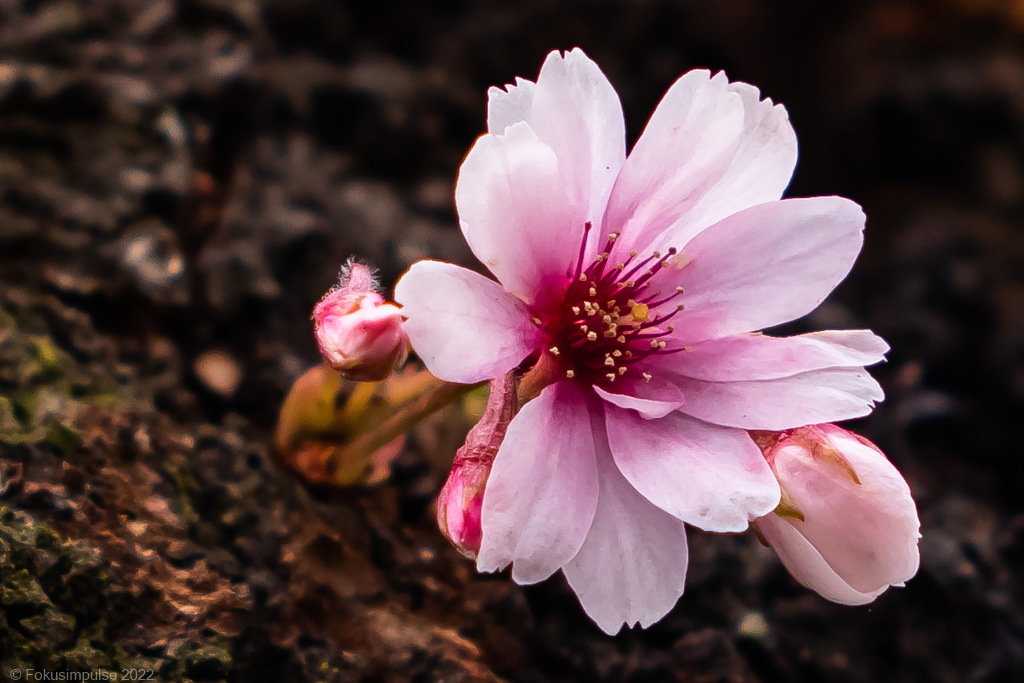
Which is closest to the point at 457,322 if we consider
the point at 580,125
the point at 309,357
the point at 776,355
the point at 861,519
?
the point at 580,125

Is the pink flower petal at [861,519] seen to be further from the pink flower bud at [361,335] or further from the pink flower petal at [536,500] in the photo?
the pink flower bud at [361,335]

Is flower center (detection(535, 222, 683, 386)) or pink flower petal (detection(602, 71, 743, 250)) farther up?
pink flower petal (detection(602, 71, 743, 250))

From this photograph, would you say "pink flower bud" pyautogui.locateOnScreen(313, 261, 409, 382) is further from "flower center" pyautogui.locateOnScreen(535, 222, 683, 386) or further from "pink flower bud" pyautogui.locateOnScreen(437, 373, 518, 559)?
"flower center" pyautogui.locateOnScreen(535, 222, 683, 386)

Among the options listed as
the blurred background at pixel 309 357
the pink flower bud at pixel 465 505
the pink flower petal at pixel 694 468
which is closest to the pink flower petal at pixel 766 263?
the pink flower petal at pixel 694 468

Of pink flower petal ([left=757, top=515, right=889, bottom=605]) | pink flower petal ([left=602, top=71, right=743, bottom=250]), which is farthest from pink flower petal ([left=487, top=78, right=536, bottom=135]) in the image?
pink flower petal ([left=757, top=515, right=889, bottom=605])

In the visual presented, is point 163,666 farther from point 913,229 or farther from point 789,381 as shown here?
point 913,229

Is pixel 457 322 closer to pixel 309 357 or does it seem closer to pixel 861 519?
pixel 861 519

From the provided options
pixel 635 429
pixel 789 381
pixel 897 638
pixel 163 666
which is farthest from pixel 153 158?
pixel 897 638

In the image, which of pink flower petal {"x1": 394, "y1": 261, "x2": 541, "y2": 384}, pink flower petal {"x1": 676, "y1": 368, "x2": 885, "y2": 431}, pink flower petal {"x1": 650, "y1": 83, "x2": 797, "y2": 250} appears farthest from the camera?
pink flower petal {"x1": 650, "y1": 83, "x2": 797, "y2": 250}
